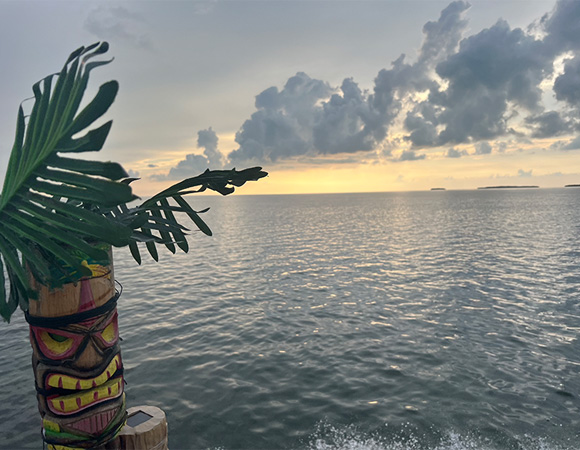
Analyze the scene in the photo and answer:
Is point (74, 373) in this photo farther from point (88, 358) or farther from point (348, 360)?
point (348, 360)

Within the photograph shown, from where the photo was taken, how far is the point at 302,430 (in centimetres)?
964

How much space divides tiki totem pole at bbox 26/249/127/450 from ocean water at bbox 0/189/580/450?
6.28 meters

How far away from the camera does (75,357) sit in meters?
3.75

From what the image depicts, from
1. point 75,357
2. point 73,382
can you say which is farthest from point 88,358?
point 73,382

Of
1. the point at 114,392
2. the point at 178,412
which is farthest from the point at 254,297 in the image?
the point at 114,392

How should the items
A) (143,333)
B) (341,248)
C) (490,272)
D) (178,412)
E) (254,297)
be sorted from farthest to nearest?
(341,248) → (490,272) → (254,297) → (143,333) → (178,412)

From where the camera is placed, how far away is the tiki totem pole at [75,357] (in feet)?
12.0

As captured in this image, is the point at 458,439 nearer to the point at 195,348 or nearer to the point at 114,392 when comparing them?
the point at 114,392

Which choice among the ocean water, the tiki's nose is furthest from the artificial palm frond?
the ocean water

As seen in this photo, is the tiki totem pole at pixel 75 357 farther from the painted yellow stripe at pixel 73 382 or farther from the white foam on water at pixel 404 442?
the white foam on water at pixel 404 442

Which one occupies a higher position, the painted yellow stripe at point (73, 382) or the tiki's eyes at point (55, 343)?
the tiki's eyes at point (55, 343)

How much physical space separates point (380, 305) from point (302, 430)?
39.1 feet

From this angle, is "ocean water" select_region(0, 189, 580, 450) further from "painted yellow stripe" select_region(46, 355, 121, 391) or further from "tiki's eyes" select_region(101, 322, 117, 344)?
"tiki's eyes" select_region(101, 322, 117, 344)

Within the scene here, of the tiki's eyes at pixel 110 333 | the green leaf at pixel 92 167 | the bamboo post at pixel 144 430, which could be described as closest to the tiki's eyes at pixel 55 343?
the tiki's eyes at pixel 110 333
